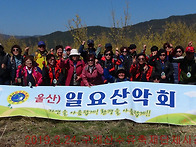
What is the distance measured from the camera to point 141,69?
593 centimetres

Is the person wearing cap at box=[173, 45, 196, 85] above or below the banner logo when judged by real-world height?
above

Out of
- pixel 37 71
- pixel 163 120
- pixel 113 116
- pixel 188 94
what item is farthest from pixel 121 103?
pixel 37 71

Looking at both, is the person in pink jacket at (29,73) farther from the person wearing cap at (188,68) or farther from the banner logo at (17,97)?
the person wearing cap at (188,68)

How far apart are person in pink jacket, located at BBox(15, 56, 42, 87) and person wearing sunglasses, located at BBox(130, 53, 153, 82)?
281 cm

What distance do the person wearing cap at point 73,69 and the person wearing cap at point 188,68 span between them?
9.83 ft

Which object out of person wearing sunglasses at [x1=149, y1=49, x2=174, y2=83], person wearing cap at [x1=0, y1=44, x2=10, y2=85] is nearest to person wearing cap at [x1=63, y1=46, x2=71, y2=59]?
person wearing cap at [x1=0, y1=44, x2=10, y2=85]

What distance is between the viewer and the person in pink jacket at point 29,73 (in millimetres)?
5781

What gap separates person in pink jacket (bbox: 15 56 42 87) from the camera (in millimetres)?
5781

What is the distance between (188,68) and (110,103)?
2.56 metres

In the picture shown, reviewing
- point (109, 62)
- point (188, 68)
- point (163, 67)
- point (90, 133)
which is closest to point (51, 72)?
point (109, 62)

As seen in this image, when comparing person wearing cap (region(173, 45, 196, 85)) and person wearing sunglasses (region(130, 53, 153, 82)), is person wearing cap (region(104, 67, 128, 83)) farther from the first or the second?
person wearing cap (region(173, 45, 196, 85))

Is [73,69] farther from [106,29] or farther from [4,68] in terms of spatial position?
[106,29]

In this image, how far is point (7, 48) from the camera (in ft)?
85.6

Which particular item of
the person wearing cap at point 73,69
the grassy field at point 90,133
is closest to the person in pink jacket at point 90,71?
the person wearing cap at point 73,69
